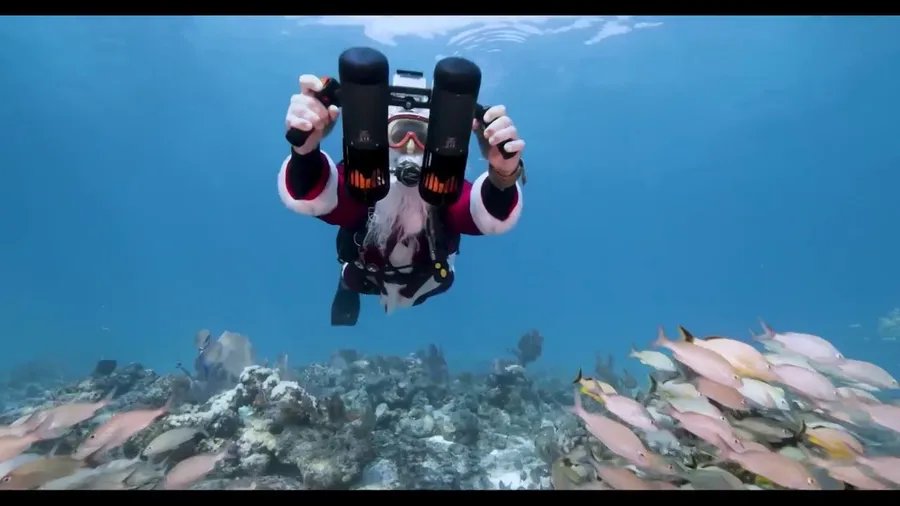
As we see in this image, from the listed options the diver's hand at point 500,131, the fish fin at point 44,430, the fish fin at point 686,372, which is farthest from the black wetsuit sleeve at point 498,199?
the fish fin at point 44,430

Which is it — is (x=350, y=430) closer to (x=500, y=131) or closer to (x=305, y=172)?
(x=305, y=172)

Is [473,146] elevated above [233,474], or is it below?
above

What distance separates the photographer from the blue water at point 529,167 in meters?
20.1

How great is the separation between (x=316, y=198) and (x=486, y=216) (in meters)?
1.25

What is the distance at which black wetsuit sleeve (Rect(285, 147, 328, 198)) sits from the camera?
3.10 m

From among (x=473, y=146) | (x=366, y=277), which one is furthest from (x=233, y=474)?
(x=473, y=146)

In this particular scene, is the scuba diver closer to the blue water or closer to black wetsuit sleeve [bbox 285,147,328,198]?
black wetsuit sleeve [bbox 285,147,328,198]

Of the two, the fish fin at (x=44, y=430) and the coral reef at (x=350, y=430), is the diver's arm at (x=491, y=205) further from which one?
the fish fin at (x=44, y=430)

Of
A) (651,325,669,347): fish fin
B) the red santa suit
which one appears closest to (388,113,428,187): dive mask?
the red santa suit

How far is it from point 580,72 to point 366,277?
22.1 metres

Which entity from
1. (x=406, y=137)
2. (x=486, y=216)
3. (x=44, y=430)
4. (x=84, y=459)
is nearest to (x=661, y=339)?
(x=486, y=216)

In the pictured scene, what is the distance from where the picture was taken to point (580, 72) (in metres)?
23.1

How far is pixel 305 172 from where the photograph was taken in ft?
10.3
